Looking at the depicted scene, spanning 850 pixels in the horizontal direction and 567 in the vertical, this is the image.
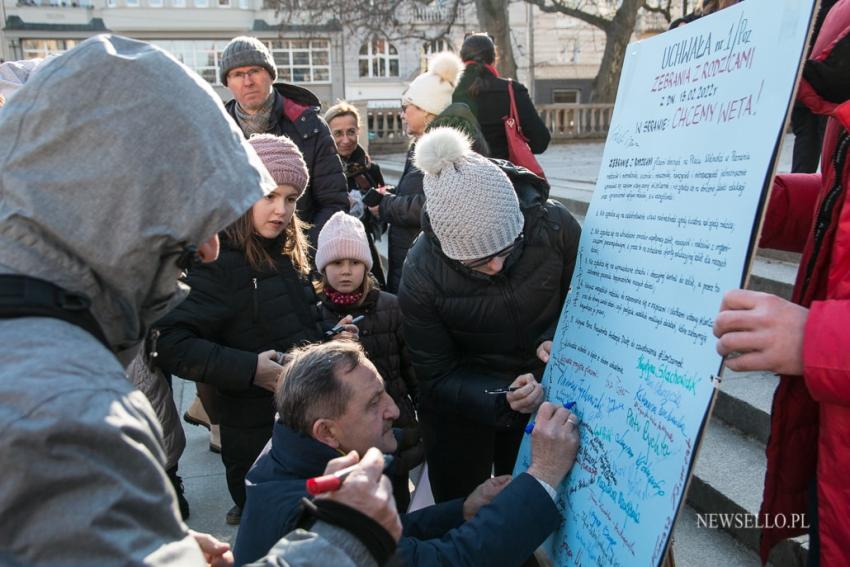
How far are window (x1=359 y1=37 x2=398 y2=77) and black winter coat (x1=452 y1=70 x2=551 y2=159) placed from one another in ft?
140

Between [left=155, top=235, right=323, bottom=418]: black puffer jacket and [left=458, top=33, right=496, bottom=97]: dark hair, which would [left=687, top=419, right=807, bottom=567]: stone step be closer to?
[left=155, top=235, right=323, bottom=418]: black puffer jacket

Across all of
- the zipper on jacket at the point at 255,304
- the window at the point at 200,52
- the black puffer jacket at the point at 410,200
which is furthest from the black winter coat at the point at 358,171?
the window at the point at 200,52

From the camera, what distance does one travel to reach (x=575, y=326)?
213 centimetres

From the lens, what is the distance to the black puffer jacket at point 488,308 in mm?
2551

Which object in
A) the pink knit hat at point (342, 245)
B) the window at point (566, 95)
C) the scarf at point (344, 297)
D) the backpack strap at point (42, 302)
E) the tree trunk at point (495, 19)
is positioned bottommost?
the window at point (566, 95)

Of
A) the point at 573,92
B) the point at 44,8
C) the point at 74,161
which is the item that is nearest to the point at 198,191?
the point at 74,161

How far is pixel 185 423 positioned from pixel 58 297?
4.34 m

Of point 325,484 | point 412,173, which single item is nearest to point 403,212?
point 412,173

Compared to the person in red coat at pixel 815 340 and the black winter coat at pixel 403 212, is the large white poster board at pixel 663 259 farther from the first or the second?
the black winter coat at pixel 403 212

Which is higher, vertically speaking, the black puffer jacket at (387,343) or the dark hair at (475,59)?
the dark hair at (475,59)

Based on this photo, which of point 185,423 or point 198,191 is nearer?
point 198,191

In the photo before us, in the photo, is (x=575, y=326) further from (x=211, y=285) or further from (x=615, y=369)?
(x=211, y=285)

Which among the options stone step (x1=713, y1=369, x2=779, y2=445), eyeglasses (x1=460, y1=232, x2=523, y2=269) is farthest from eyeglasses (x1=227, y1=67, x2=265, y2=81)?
stone step (x1=713, y1=369, x2=779, y2=445)

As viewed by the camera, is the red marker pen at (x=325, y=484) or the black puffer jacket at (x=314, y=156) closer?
the red marker pen at (x=325, y=484)
